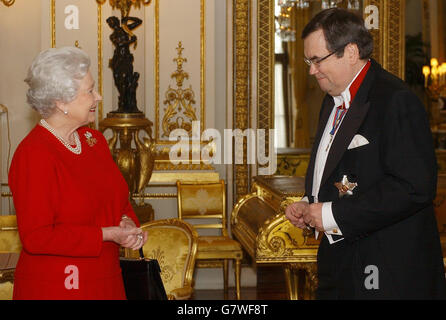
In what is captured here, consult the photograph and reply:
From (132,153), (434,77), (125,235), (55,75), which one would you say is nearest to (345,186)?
(125,235)

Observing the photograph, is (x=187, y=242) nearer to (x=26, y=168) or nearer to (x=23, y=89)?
(x=26, y=168)

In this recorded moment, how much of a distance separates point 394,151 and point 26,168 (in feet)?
4.02

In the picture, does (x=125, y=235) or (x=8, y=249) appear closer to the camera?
(x=125, y=235)

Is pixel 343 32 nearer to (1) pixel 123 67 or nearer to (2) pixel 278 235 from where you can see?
(2) pixel 278 235

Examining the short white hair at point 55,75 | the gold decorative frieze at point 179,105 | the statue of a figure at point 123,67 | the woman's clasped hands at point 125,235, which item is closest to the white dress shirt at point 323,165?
the woman's clasped hands at point 125,235

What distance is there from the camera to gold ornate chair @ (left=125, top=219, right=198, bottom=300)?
3369 mm

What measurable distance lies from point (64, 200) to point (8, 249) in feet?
6.61

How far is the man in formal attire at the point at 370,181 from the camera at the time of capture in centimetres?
214

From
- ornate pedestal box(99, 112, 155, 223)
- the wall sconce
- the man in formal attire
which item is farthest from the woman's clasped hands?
the wall sconce

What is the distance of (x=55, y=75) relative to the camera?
2406 millimetres

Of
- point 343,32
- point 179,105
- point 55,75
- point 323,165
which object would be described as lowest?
point 323,165

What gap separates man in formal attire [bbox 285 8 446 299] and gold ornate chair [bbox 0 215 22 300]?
1.64m

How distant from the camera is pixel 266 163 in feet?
22.7
